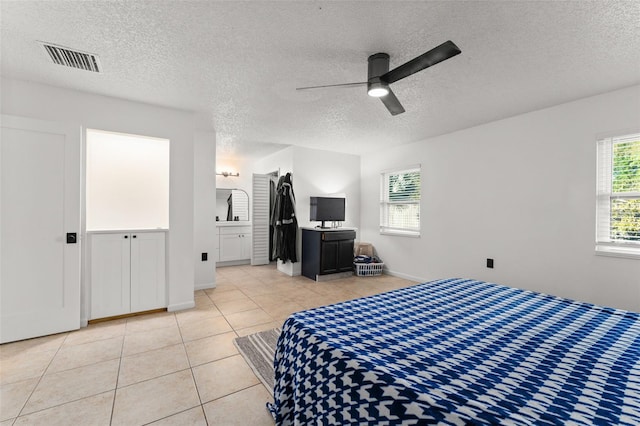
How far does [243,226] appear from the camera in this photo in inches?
234

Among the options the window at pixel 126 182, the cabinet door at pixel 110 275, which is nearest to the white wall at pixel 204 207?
the window at pixel 126 182

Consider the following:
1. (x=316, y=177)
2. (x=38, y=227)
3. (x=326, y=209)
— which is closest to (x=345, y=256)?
(x=326, y=209)

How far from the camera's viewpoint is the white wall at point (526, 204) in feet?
9.04

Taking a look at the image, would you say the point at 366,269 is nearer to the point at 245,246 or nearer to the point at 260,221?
the point at 260,221

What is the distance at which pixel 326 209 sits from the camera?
194 inches

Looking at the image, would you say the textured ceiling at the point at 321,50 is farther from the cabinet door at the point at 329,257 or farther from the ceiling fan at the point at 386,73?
the cabinet door at the point at 329,257

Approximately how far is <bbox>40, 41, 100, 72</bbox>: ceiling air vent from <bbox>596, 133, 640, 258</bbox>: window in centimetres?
485

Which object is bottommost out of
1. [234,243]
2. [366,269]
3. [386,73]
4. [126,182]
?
[366,269]

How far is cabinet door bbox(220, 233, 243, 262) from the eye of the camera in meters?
5.66

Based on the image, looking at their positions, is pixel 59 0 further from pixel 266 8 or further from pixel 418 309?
pixel 418 309

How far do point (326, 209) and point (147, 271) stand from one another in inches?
114

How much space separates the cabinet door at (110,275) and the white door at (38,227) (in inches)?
6.6

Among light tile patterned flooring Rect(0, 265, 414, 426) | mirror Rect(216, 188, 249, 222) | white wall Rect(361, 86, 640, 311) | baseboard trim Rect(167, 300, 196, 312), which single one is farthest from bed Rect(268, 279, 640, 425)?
mirror Rect(216, 188, 249, 222)

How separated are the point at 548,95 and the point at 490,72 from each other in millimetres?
991
